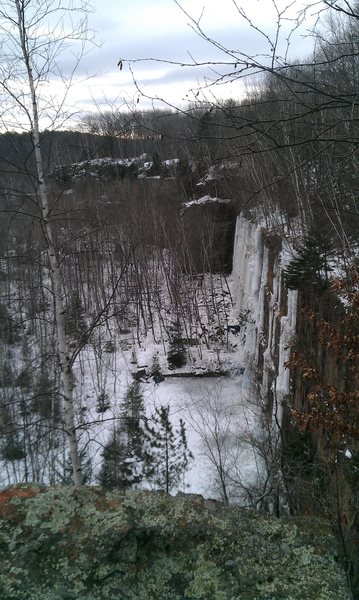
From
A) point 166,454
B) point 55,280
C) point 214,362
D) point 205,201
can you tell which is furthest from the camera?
point 205,201

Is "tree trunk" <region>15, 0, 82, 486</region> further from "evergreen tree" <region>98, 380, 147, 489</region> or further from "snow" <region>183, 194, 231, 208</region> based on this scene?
"snow" <region>183, 194, 231, 208</region>

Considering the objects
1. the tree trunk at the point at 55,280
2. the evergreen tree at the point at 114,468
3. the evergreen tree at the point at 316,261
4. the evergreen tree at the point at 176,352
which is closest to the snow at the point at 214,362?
the evergreen tree at the point at 176,352

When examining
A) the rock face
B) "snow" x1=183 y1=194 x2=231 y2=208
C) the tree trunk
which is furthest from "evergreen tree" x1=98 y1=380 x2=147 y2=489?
"snow" x1=183 y1=194 x2=231 y2=208

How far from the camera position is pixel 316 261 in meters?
12.2

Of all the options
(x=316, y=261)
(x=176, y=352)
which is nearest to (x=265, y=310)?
(x=176, y=352)

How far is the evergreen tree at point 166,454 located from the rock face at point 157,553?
1153cm

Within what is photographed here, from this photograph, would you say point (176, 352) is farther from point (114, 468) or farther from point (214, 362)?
point (114, 468)

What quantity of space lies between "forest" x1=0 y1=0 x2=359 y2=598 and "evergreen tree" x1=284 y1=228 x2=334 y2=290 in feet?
0.19

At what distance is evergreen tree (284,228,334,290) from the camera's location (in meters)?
12.1

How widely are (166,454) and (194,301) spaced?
1300cm

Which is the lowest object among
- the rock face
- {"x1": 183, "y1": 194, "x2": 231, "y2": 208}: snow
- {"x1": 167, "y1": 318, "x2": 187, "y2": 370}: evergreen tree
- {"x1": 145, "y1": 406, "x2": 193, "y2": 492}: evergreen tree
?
{"x1": 145, "y1": 406, "x2": 193, "y2": 492}: evergreen tree

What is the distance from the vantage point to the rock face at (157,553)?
2.08m

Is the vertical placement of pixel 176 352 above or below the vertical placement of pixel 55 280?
below

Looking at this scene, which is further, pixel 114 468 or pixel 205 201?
pixel 205 201
